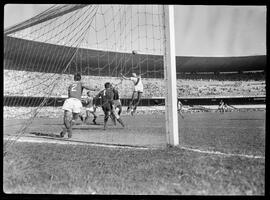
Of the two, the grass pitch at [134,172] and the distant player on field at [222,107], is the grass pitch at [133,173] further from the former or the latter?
the distant player on field at [222,107]

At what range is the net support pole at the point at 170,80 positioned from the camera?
Result: 16.6ft

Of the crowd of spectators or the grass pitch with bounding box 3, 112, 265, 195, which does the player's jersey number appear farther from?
the crowd of spectators

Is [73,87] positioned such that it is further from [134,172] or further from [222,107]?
[222,107]

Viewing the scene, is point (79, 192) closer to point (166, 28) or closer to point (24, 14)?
point (166, 28)

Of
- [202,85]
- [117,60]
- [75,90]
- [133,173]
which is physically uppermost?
[117,60]

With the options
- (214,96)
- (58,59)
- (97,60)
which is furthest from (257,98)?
(58,59)

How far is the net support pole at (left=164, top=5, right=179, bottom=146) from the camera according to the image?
5.07 metres

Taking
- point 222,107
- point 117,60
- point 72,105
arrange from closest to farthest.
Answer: point 72,105 → point 222,107 → point 117,60

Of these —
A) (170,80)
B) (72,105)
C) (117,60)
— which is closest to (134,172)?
(170,80)

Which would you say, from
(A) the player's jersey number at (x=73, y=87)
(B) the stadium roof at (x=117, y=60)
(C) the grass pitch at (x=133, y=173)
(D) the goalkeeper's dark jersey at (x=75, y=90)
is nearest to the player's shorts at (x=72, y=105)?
(D) the goalkeeper's dark jersey at (x=75, y=90)

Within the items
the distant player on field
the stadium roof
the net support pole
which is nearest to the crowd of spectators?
the stadium roof

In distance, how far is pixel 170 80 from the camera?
5086 mm

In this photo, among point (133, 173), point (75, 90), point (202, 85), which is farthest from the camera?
point (202, 85)

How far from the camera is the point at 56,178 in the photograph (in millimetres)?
3504
